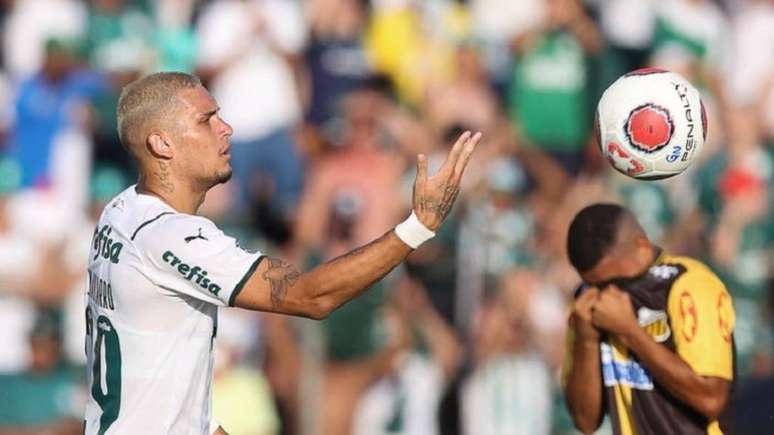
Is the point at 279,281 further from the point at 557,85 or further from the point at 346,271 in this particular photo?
the point at 557,85

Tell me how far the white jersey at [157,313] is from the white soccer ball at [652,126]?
1873 millimetres

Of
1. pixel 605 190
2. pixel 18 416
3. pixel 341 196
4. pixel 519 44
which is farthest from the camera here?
pixel 519 44

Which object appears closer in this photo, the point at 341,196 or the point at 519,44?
the point at 341,196

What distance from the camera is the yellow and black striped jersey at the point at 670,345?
6574mm

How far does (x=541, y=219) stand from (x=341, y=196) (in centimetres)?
178

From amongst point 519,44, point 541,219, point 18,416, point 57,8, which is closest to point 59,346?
point 18,416

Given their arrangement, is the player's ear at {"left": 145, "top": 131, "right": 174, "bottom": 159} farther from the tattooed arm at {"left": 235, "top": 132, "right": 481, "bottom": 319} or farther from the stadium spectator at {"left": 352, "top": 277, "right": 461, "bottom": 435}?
the stadium spectator at {"left": 352, "top": 277, "right": 461, "bottom": 435}

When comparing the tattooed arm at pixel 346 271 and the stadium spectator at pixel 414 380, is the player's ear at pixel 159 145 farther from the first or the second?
the stadium spectator at pixel 414 380

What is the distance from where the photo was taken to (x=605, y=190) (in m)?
13.3

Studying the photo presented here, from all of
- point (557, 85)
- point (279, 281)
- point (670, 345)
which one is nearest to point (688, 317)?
point (670, 345)

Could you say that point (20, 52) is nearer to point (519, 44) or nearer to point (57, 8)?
point (57, 8)

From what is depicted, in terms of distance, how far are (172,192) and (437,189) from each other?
1110 millimetres

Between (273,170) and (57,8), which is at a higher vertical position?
(57,8)

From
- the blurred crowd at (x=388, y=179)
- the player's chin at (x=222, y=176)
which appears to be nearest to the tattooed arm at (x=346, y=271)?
the player's chin at (x=222, y=176)
